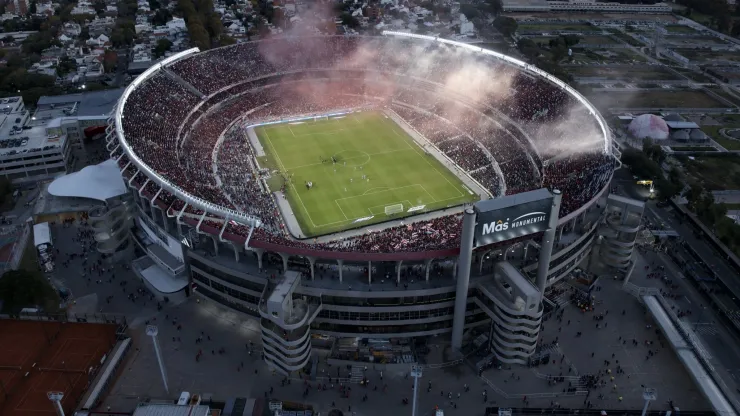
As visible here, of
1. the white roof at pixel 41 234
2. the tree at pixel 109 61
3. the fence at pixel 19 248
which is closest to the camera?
the fence at pixel 19 248

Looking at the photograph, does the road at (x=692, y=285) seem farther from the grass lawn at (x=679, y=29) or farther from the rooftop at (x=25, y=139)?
the grass lawn at (x=679, y=29)

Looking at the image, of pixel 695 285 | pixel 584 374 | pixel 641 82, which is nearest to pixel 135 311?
pixel 584 374

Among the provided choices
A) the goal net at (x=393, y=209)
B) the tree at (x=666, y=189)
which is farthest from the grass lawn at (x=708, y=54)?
the goal net at (x=393, y=209)

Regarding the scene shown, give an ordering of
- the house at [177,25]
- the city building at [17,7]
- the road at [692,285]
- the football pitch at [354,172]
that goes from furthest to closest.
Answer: the city building at [17,7]
the house at [177,25]
the football pitch at [354,172]
the road at [692,285]

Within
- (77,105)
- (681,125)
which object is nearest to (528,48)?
(681,125)

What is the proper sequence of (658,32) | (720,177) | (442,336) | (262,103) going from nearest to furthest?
(442,336) < (720,177) < (262,103) < (658,32)

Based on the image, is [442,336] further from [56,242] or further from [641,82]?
[641,82]

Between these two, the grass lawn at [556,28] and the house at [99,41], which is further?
the grass lawn at [556,28]
